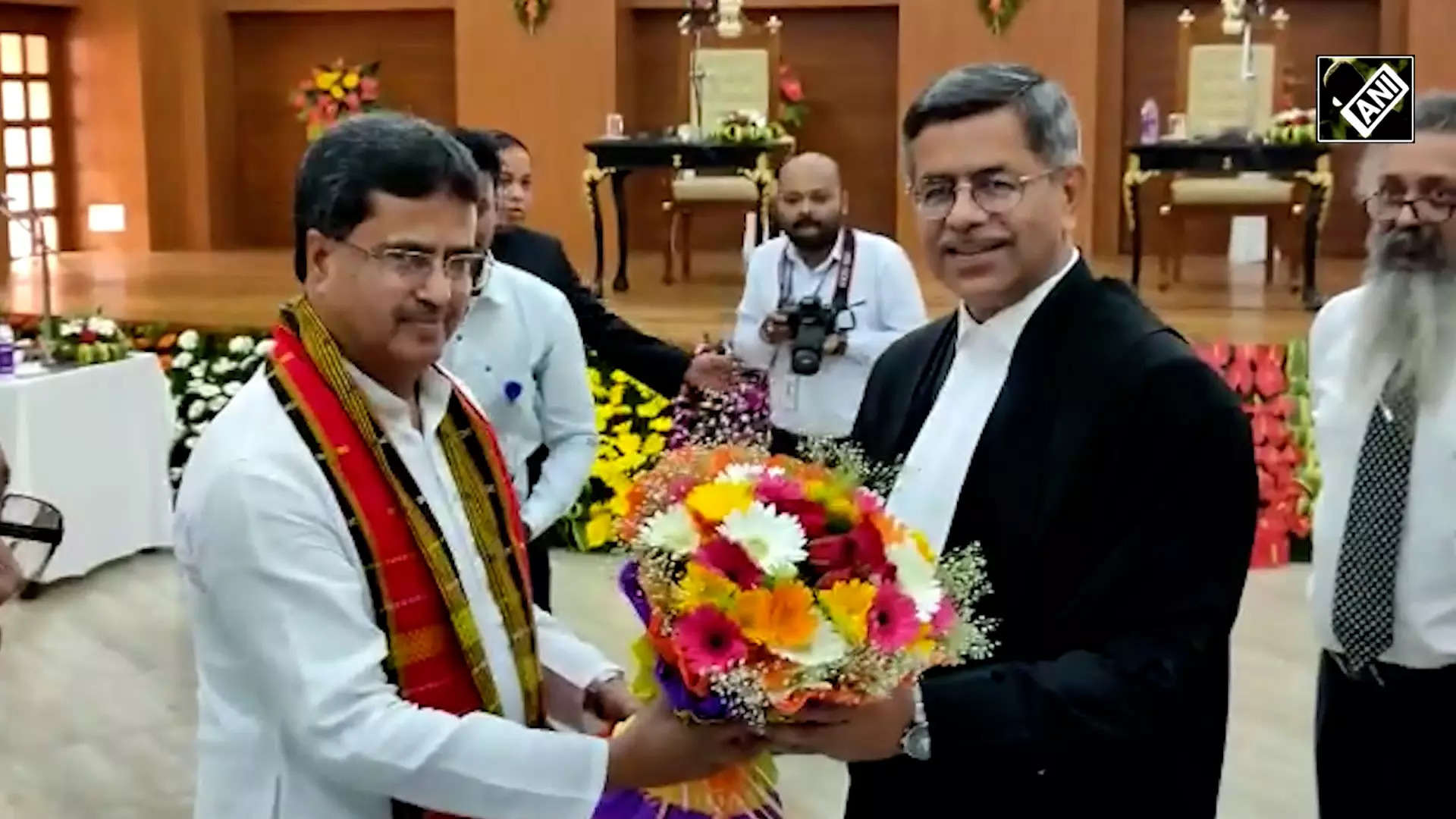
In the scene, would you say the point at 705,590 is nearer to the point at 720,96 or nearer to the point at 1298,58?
the point at 720,96

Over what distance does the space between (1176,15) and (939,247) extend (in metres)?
10.1

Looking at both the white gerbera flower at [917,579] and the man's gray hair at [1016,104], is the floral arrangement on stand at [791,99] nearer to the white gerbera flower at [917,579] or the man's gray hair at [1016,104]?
the man's gray hair at [1016,104]

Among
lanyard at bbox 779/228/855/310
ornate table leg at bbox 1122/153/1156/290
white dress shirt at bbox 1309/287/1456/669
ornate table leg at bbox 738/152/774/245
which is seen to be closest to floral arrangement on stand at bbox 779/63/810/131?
ornate table leg at bbox 738/152/774/245

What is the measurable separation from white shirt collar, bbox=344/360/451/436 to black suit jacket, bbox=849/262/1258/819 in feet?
1.74

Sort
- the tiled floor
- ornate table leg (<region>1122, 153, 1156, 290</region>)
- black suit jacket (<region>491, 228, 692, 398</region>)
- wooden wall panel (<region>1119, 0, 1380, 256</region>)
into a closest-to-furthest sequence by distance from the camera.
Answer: the tiled floor, black suit jacket (<region>491, 228, 692, 398</region>), ornate table leg (<region>1122, 153, 1156, 290</region>), wooden wall panel (<region>1119, 0, 1380, 256</region>)

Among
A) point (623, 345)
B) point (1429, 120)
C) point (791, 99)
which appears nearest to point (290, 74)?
point (791, 99)

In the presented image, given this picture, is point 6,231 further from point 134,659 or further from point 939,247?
point 939,247

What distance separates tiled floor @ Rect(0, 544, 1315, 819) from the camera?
421 cm

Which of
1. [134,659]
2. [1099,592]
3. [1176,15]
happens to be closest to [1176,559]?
[1099,592]

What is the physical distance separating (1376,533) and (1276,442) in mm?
4190

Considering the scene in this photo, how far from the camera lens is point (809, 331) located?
506 centimetres

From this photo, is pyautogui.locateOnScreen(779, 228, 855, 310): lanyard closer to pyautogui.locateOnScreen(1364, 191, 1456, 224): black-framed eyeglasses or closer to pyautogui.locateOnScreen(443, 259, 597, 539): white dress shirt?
pyautogui.locateOnScreen(443, 259, 597, 539): white dress shirt

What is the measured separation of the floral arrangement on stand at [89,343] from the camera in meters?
6.34

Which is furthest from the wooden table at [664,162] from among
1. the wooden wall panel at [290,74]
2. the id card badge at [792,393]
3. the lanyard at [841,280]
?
the id card badge at [792,393]
